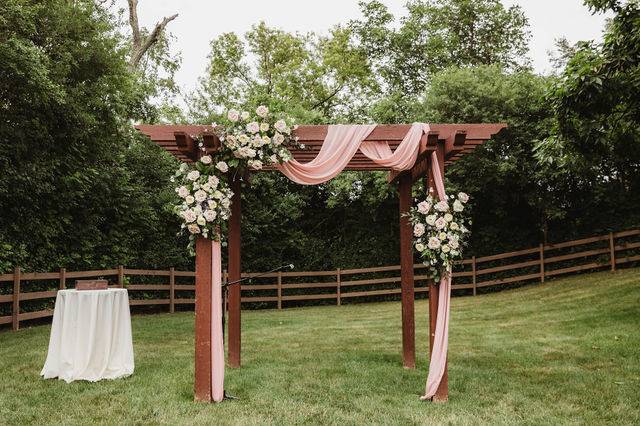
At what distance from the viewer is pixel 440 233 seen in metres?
5.12

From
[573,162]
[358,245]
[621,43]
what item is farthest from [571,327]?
[358,245]

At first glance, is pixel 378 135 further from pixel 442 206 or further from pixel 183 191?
pixel 183 191

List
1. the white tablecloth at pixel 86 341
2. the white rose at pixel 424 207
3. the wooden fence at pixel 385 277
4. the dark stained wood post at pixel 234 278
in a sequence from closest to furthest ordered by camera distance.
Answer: the white rose at pixel 424 207, the white tablecloth at pixel 86 341, the dark stained wood post at pixel 234 278, the wooden fence at pixel 385 277

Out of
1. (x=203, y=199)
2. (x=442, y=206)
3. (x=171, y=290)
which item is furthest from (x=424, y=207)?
(x=171, y=290)

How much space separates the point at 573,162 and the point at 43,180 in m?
9.82

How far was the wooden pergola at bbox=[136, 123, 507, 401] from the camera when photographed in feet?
16.7

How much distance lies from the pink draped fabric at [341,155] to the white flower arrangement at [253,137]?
0.23 metres

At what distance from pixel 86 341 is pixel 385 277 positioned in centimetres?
1037

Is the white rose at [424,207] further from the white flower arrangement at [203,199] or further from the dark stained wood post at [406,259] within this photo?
the white flower arrangement at [203,199]

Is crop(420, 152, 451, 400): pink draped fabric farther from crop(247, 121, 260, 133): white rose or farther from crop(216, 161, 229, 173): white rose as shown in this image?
crop(216, 161, 229, 173): white rose

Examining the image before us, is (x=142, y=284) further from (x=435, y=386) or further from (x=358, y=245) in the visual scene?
(x=435, y=386)

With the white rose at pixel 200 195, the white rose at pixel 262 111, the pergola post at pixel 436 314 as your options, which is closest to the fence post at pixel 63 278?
the white rose at pixel 200 195

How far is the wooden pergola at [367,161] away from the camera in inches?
200

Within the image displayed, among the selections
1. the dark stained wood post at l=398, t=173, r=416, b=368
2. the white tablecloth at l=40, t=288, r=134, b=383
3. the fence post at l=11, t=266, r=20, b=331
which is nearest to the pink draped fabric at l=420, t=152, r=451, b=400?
the dark stained wood post at l=398, t=173, r=416, b=368
